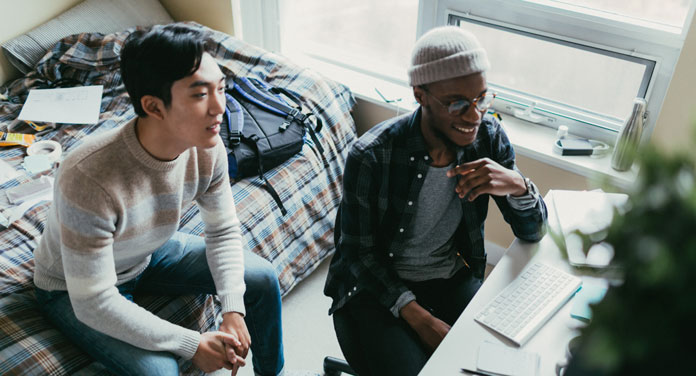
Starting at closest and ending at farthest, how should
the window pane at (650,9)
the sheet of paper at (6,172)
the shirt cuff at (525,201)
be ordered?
the shirt cuff at (525,201) → the window pane at (650,9) → the sheet of paper at (6,172)

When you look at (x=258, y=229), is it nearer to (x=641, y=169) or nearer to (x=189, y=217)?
(x=189, y=217)

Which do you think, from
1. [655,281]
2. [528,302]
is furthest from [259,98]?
[655,281]

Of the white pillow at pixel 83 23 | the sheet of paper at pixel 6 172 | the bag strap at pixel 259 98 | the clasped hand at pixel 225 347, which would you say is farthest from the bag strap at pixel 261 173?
the white pillow at pixel 83 23

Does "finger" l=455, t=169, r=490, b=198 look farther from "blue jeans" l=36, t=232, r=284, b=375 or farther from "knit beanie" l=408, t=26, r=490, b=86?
"blue jeans" l=36, t=232, r=284, b=375

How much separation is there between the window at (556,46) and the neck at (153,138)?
139 centimetres

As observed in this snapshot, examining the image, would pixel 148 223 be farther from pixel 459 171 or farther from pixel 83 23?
pixel 83 23

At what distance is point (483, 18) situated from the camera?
2121 millimetres

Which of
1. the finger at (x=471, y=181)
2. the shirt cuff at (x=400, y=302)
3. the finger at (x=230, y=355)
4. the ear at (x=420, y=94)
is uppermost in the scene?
the ear at (x=420, y=94)

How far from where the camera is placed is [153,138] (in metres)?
1.22

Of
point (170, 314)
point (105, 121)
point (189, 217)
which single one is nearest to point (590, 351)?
point (170, 314)

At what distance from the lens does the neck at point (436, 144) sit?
135cm

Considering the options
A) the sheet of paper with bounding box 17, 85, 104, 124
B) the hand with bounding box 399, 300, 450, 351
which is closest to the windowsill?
the hand with bounding box 399, 300, 450, 351

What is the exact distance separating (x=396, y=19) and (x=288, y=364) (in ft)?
5.00

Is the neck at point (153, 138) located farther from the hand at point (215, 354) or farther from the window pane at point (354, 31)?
the window pane at point (354, 31)
